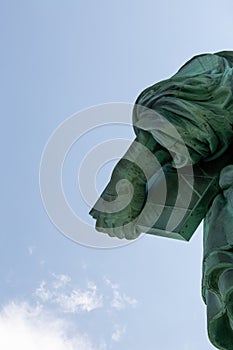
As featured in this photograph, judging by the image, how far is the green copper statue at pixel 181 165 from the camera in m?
5.25

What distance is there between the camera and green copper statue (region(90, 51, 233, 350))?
5254 millimetres

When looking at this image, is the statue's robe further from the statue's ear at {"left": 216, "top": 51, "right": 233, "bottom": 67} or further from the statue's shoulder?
the statue's ear at {"left": 216, "top": 51, "right": 233, "bottom": 67}

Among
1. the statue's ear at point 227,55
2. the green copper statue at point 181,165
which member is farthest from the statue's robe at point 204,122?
the statue's ear at point 227,55

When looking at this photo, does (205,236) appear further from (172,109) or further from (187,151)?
(172,109)

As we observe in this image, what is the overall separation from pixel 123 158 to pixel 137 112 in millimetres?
497

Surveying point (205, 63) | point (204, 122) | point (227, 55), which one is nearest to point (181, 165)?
point (204, 122)

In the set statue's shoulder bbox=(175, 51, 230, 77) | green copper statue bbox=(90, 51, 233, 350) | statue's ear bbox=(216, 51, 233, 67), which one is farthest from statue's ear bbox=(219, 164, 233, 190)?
statue's ear bbox=(216, 51, 233, 67)

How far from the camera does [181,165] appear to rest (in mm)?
5559

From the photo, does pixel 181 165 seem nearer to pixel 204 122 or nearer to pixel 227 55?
pixel 204 122

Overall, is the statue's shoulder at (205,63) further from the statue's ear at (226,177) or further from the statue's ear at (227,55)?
the statue's ear at (226,177)

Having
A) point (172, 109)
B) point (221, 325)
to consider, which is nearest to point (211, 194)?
point (172, 109)

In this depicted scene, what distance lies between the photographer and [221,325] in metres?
4.61

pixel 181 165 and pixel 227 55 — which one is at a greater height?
pixel 227 55

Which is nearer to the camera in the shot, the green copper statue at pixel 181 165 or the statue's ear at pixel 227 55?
the green copper statue at pixel 181 165
